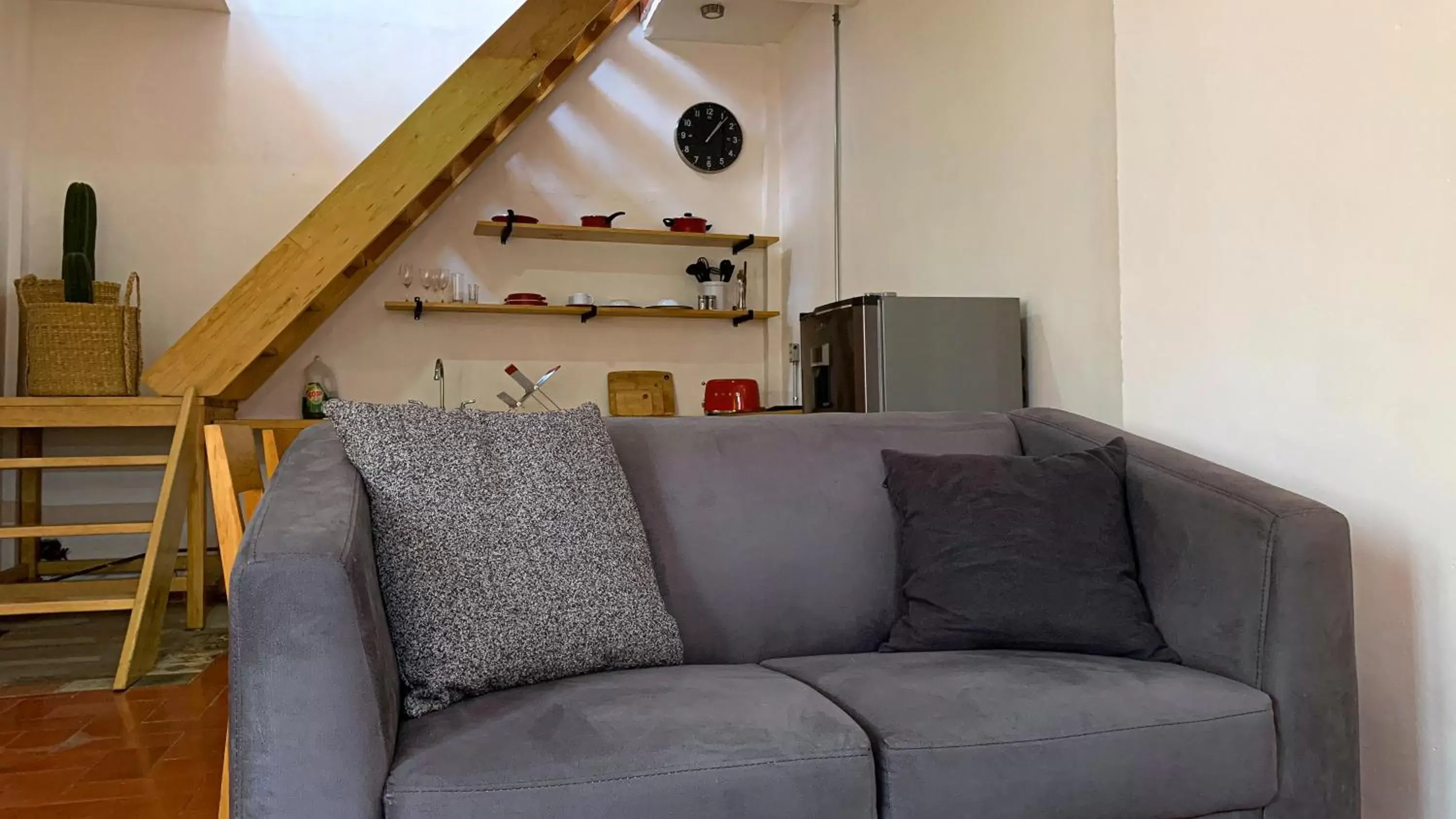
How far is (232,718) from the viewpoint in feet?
4.01

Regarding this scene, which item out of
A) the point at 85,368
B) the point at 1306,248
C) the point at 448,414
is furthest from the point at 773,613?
the point at 85,368

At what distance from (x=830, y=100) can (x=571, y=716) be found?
4.13 meters

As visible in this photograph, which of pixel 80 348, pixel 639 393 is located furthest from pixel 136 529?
pixel 639 393

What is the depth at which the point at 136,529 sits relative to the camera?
3555mm

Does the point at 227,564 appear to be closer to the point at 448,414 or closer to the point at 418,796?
the point at 448,414

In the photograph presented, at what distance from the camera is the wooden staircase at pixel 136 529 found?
3.34 m

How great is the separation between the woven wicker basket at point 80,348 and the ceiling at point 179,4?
5.41 ft

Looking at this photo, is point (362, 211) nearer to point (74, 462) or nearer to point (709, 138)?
point (74, 462)

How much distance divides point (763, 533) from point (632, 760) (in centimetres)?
75

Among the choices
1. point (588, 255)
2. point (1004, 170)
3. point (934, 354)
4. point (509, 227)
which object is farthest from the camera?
point (588, 255)

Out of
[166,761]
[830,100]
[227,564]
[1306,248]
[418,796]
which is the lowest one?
[166,761]

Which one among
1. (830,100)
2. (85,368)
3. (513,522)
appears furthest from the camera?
(830,100)

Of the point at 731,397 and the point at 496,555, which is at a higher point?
the point at 731,397

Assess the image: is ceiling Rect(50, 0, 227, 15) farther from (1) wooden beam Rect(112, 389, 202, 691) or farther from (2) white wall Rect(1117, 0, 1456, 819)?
(2) white wall Rect(1117, 0, 1456, 819)
